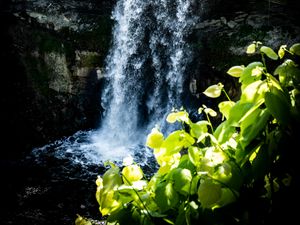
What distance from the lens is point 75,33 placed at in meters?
9.57

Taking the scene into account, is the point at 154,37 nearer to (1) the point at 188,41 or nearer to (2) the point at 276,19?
(1) the point at 188,41

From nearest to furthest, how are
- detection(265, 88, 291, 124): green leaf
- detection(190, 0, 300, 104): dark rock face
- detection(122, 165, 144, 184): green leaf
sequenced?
detection(265, 88, 291, 124): green leaf → detection(122, 165, 144, 184): green leaf → detection(190, 0, 300, 104): dark rock face

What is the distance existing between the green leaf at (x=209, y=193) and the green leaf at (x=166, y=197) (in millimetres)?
117

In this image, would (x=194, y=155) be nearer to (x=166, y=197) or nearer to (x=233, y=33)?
(x=166, y=197)

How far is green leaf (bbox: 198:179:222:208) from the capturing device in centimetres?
81

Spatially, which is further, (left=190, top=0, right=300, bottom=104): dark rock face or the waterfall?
the waterfall

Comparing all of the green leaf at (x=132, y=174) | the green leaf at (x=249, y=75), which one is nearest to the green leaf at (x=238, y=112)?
the green leaf at (x=249, y=75)

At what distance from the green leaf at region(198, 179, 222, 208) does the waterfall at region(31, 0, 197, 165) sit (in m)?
7.95

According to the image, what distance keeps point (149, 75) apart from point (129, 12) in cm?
221

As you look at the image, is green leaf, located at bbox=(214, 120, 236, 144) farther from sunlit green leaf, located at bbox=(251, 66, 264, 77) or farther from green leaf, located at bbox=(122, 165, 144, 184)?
green leaf, located at bbox=(122, 165, 144, 184)

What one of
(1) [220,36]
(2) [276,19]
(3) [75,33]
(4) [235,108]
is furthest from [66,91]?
(4) [235,108]

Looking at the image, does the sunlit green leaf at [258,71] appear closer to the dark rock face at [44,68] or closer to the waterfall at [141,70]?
the waterfall at [141,70]

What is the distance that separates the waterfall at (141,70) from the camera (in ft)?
29.8

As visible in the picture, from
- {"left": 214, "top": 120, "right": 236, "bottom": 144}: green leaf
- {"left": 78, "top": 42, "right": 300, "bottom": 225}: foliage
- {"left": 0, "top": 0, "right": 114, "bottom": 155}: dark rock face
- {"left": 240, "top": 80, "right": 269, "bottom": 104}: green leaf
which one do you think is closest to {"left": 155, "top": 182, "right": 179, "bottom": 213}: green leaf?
{"left": 78, "top": 42, "right": 300, "bottom": 225}: foliage
